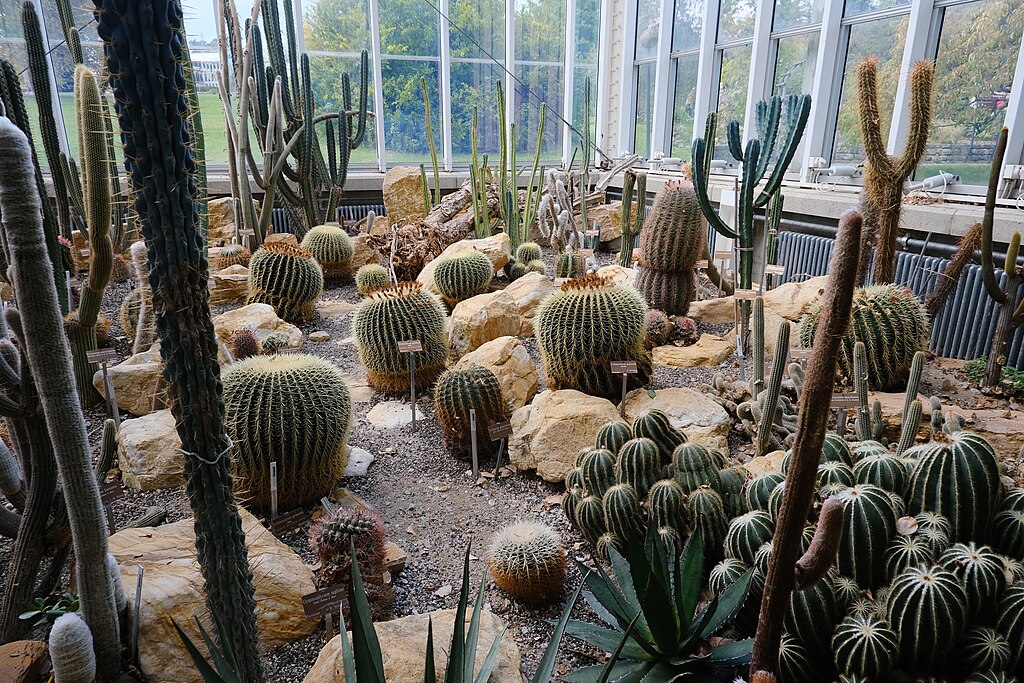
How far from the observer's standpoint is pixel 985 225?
396 cm

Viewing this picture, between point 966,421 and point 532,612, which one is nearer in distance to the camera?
point 532,612

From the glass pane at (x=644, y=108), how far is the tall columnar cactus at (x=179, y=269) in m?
12.8

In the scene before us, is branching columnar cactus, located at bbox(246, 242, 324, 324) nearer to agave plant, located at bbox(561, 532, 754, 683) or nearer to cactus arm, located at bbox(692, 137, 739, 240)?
cactus arm, located at bbox(692, 137, 739, 240)

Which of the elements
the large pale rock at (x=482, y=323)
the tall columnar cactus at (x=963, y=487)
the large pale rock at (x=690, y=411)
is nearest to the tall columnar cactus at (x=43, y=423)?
the large pale rock at (x=690, y=411)

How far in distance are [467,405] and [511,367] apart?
0.64 metres

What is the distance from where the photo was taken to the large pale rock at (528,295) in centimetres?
485

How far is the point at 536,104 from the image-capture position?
1324cm

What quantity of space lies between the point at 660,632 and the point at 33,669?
5.80ft

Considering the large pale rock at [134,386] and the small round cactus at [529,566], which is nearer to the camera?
the small round cactus at [529,566]

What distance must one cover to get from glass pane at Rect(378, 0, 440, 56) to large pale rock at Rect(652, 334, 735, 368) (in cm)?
978

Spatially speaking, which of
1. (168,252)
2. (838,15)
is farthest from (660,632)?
(838,15)

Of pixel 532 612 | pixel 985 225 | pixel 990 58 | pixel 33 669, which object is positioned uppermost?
pixel 990 58

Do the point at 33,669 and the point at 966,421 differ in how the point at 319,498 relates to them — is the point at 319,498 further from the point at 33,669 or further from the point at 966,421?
the point at 966,421

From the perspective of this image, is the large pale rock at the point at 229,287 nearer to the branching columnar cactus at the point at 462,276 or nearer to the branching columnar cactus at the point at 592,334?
the branching columnar cactus at the point at 462,276
